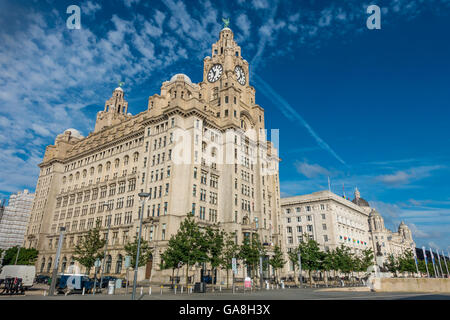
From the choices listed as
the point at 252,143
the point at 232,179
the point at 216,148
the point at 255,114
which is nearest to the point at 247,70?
the point at 255,114

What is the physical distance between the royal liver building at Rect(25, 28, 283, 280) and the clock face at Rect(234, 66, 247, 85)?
342 mm

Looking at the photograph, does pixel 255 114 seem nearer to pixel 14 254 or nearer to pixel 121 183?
pixel 121 183

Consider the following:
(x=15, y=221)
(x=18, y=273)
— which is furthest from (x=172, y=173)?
(x=15, y=221)

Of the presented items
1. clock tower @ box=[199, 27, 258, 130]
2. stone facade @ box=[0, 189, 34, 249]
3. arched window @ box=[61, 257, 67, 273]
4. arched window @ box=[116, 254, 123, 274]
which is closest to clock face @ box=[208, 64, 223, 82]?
clock tower @ box=[199, 27, 258, 130]

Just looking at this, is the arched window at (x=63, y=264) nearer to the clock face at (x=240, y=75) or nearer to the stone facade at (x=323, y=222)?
the stone facade at (x=323, y=222)

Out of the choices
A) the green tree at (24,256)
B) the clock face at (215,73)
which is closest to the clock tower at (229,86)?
the clock face at (215,73)

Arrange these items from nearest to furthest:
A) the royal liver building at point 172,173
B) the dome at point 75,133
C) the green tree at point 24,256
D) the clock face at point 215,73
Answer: the royal liver building at point 172,173
the green tree at point 24,256
the clock face at point 215,73
the dome at point 75,133

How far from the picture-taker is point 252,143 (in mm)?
76250

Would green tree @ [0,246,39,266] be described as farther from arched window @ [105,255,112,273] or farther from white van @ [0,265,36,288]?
white van @ [0,265,36,288]

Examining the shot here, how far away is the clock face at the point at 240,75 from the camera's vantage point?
270 ft

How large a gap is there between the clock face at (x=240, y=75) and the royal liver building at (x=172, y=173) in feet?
1.12

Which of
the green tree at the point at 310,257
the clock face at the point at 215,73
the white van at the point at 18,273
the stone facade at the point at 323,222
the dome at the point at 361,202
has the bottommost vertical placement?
the white van at the point at 18,273

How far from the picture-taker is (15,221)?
160 metres

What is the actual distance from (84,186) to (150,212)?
112 ft
